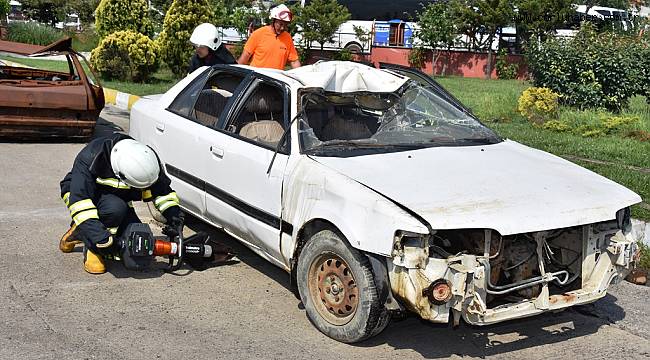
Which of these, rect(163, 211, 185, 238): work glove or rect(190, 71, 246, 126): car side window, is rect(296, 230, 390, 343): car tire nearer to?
rect(163, 211, 185, 238): work glove

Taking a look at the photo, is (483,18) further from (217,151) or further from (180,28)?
(217,151)

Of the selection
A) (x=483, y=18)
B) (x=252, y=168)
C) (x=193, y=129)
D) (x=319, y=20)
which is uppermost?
(x=483, y=18)

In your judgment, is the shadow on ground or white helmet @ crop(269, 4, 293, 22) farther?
white helmet @ crop(269, 4, 293, 22)

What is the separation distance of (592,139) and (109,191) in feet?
22.6

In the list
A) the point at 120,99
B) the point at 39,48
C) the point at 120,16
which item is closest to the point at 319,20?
the point at 120,16

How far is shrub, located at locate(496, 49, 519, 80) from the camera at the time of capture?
24359mm

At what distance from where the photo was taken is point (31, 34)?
2662cm

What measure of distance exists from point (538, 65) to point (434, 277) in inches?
367

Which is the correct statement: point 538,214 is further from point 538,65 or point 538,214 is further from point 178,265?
point 538,65

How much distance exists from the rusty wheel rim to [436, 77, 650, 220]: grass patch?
10.9 feet

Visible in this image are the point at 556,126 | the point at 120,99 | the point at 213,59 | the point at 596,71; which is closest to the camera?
the point at 213,59

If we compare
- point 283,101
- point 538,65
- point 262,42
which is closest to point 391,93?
point 283,101

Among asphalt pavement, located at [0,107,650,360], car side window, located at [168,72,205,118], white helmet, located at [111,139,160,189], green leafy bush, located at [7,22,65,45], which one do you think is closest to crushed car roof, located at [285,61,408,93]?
car side window, located at [168,72,205,118]

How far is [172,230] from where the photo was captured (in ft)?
Result: 17.2
